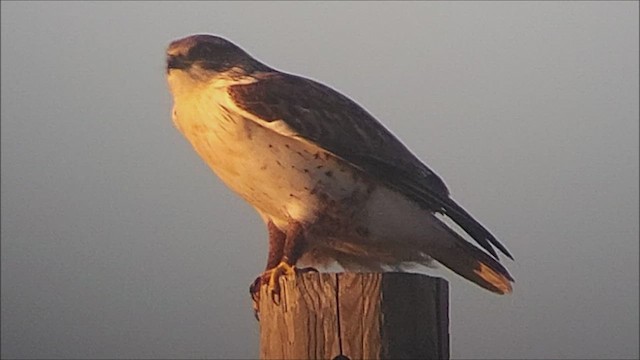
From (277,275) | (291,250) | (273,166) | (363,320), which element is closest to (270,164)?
(273,166)

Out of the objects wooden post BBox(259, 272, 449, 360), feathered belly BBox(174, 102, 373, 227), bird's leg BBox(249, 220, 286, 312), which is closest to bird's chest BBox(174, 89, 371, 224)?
feathered belly BBox(174, 102, 373, 227)

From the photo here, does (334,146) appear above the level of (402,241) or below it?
above

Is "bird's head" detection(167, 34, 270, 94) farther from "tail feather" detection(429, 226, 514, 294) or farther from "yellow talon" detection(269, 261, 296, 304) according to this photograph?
"tail feather" detection(429, 226, 514, 294)

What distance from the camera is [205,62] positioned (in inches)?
125

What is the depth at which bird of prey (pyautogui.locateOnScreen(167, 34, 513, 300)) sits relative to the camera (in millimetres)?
2945

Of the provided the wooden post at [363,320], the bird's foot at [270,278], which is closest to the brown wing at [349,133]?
the bird's foot at [270,278]

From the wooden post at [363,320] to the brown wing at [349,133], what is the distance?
90 cm

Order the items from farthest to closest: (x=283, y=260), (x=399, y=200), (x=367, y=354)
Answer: (x=399, y=200) < (x=283, y=260) < (x=367, y=354)

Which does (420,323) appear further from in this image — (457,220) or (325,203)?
(457,220)

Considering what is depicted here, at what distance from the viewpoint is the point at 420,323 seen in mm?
2098

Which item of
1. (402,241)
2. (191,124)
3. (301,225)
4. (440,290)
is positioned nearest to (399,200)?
(402,241)

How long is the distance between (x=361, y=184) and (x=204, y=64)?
61 centimetres

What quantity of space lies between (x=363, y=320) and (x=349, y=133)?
112 cm

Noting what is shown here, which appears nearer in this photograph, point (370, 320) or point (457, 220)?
point (370, 320)
